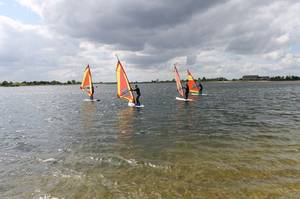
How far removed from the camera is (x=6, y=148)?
14516 millimetres

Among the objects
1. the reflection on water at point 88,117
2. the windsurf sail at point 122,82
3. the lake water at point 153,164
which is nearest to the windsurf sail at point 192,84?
the windsurf sail at point 122,82

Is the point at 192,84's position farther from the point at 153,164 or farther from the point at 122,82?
the point at 153,164

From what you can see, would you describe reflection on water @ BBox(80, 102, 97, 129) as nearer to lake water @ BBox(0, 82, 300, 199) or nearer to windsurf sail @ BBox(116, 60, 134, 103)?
lake water @ BBox(0, 82, 300, 199)

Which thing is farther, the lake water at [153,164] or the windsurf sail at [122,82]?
the windsurf sail at [122,82]

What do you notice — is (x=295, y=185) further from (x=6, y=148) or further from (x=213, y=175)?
(x=6, y=148)

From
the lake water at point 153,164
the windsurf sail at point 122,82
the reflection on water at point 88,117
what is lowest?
the reflection on water at point 88,117

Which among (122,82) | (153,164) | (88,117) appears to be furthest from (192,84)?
(153,164)

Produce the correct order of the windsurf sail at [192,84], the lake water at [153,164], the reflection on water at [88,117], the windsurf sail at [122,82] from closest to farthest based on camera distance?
the lake water at [153,164]
the reflection on water at [88,117]
the windsurf sail at [122,82]
the windsurf sail at [192,84]

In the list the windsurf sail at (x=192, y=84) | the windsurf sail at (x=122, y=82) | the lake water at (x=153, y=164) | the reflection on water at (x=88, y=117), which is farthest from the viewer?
the windsurf sail at (x=192, y=84)

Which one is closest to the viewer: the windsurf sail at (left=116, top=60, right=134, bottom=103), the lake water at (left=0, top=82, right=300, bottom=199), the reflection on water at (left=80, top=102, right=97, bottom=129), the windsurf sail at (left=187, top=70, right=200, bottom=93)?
the lake water at (left=0, top=82, right=300, bottom=199)

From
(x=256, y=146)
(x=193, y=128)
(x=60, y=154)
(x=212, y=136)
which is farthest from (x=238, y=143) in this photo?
(x=60, y=154)

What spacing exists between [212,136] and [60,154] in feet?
28.9

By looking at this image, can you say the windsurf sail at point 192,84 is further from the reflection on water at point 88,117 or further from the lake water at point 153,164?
the lake water at point 153,164

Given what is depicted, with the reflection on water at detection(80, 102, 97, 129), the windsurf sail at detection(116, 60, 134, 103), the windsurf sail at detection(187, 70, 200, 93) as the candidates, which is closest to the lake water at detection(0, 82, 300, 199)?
the reflection on water at detection(80, 102, 97, 129)
